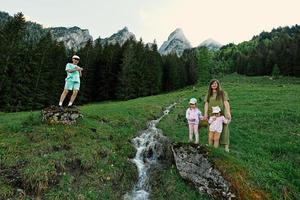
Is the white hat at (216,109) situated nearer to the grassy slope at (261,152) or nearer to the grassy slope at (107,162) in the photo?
the grassy slope at (261,152)

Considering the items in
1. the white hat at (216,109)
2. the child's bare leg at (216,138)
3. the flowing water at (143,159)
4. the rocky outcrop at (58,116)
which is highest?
the white hat at (216,109)

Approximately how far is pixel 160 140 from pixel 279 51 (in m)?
104

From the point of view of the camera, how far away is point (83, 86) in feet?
211

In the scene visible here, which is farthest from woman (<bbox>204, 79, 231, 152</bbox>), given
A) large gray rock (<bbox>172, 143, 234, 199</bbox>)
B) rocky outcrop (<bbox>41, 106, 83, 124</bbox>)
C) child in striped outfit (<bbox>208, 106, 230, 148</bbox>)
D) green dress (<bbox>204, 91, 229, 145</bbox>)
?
rocky outcrop (<bbox>41, 106, 83, 124</bbox>)

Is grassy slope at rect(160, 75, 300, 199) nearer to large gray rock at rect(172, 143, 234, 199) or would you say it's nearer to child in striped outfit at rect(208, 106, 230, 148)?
large gray rock at rect(172, 143, 234, 199)

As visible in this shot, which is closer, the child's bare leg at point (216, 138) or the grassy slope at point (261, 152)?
the grassy slope at point (261, 152)

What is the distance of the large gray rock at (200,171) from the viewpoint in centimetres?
1385

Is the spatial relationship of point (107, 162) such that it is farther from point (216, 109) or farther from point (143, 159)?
point (216, 109)

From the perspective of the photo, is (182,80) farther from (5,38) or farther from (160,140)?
(160,140)

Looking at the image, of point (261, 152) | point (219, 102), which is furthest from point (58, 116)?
point (261, 152)

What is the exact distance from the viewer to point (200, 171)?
49.8ft

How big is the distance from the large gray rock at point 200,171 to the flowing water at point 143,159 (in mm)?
2005

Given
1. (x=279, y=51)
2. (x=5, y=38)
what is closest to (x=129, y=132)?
(x=5, y=38)

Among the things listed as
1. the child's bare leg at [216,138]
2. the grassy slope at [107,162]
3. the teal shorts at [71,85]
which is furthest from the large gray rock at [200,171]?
the teal shorts at [71,85]
